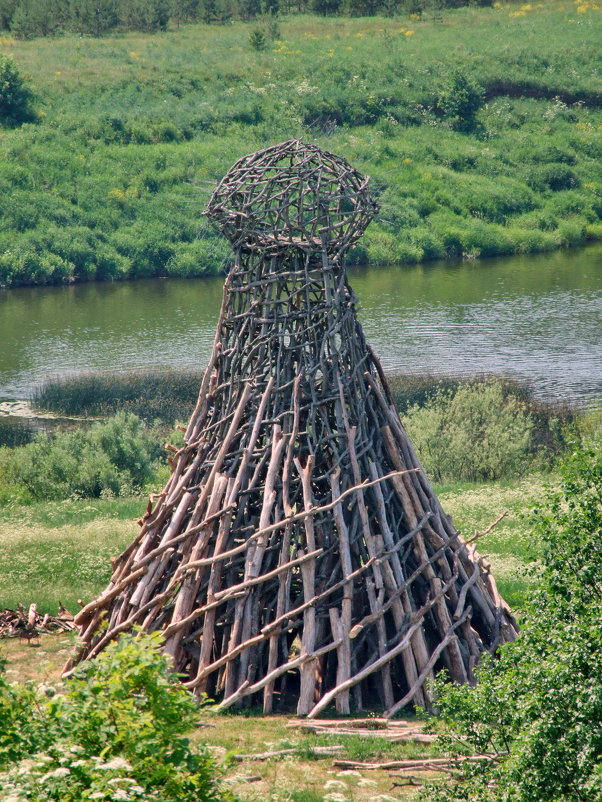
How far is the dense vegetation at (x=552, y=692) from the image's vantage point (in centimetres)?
702

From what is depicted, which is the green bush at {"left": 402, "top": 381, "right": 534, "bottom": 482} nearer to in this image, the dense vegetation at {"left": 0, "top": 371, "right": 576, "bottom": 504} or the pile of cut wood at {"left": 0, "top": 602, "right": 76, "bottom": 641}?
the dense vegetation at {"left": 0, "top": 371, "right": 576, "bottom": 504}

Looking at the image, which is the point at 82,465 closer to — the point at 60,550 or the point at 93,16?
the point at 60,550

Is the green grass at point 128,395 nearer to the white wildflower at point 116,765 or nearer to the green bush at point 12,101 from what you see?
the white wildflower at point 116,765

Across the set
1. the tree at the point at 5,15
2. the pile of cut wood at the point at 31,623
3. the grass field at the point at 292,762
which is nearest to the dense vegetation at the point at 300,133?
the tree at the point at 5,15

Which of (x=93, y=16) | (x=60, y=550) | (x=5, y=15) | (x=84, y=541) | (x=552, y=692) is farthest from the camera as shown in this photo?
(x=93, y=16)

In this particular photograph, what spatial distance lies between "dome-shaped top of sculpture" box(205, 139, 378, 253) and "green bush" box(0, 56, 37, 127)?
59162 mm

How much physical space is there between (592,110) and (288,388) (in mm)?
76321

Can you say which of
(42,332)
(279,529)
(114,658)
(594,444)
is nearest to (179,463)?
(279,529)

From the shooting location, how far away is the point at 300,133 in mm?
68500

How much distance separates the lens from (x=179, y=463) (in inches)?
481

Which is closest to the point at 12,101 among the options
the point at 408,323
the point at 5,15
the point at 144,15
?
the point at 5,15

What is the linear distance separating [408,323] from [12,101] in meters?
34.6

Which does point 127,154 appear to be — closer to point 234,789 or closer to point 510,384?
point 510,384

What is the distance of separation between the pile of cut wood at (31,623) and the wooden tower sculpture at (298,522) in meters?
1.52
